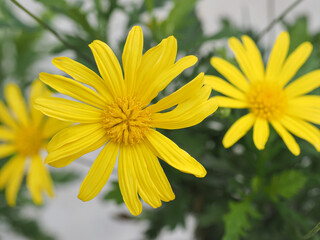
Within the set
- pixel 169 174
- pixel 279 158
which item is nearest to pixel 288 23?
pixel 279 158

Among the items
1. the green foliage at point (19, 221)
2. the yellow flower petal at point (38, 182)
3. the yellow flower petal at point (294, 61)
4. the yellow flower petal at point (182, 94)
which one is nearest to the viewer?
the yellow flower petal at point (182, 94)

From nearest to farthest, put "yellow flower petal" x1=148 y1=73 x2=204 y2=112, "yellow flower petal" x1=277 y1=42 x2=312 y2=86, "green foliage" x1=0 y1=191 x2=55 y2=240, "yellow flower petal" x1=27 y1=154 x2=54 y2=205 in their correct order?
→ 1. "yellow flower petal" x1=148 y1=73 x2=204 y2=112
2. "yellow flower petal" x1=277 y1=42 x2=312 y2=86
3. "yellow flower petal" x1=27 y1=154 x2=54 y2=205
4. "green foliage" x1=0 y1=191 x2=55 y2=240

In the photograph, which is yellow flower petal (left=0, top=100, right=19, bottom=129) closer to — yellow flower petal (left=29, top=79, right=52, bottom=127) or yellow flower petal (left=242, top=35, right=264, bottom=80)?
yellow flower petal (left=29, top=79, right=52, bottom=127)

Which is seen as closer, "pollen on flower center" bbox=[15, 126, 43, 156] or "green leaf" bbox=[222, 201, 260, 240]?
"green leaf" bbox=[222, 201, 260, 240]

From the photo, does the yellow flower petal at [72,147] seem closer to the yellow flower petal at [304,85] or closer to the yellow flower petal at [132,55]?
the yellow flower petal at [132,55]

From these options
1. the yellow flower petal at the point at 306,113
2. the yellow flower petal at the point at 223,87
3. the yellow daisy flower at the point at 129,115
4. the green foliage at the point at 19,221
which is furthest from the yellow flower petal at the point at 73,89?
the green foliage at the point at 19,221

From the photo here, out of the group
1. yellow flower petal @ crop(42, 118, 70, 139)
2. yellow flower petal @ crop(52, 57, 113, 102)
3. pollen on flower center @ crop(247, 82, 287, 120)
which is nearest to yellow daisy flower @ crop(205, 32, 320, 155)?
pollen on flower center @ crop(247, 82, 287, 120)
